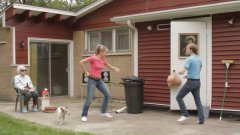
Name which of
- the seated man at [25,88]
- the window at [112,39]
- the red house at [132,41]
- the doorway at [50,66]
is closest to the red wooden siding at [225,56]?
the red house at [132,41]

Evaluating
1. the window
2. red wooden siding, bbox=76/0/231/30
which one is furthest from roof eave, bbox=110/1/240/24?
the window

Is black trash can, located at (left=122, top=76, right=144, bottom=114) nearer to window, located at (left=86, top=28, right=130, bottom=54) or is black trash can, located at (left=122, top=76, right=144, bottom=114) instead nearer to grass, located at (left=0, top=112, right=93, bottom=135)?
grass, located at (left=0, top=112, right=93, bottom=135)

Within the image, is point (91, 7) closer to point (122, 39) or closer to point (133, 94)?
point (122, 39)

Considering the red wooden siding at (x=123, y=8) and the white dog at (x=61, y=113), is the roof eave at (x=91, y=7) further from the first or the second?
the white dog at (x=61, y=113)

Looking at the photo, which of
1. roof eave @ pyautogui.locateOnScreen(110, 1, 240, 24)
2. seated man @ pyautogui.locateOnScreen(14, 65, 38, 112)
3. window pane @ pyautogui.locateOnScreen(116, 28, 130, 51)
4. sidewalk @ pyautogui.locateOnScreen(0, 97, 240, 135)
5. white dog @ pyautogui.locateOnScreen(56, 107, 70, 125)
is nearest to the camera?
sidewalk @ pyautogui.locateOnScreen(0, 97, 240, 135)

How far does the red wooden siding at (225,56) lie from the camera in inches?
354

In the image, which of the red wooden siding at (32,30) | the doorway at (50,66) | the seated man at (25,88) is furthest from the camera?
the doorway at (50,66)

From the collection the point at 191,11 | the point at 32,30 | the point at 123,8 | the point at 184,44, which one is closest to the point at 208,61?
the point at 184,44

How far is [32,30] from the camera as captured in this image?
13.5 metres

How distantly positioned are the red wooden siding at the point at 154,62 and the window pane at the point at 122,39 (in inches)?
75.7

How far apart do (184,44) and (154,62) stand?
122 cm

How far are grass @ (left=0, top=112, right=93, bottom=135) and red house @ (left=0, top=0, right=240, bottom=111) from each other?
354cm

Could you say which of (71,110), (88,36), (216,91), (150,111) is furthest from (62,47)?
(216,91)

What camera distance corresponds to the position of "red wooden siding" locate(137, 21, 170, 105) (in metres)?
10.4
